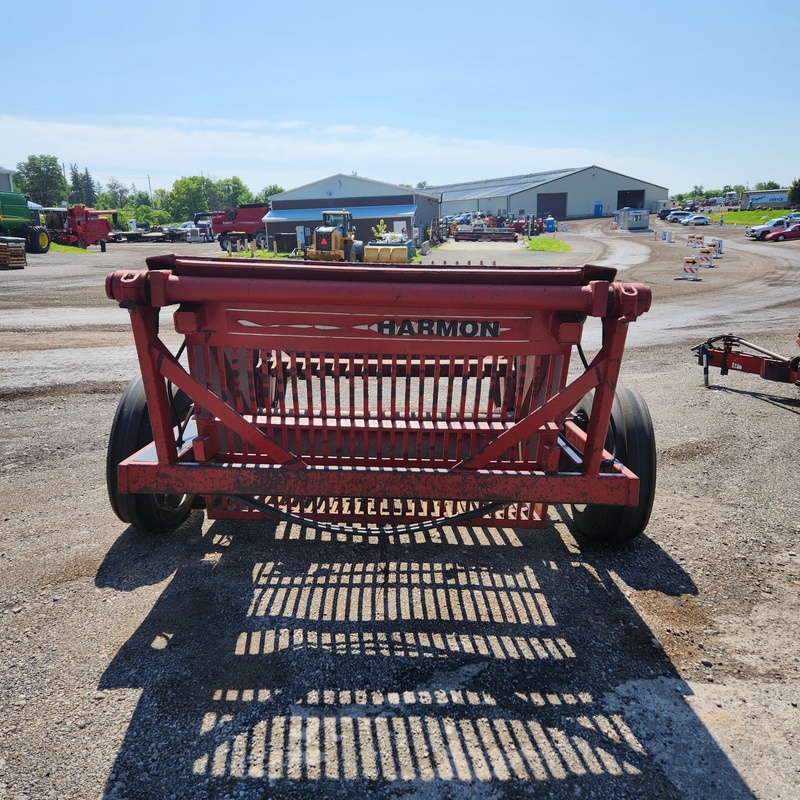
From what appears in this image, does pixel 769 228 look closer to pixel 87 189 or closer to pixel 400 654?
pixel 400 654

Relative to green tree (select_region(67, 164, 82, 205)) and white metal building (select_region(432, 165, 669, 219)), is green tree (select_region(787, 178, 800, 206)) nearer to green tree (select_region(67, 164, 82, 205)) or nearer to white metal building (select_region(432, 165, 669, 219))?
white metal building (select_region(432, 165, 669, 219))

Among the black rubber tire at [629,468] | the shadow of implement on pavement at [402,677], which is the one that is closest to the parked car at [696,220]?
the black rubber tire at [629,468]

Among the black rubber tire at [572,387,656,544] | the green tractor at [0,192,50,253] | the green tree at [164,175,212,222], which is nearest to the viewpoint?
the black rubber tire at [572,387,656,544]

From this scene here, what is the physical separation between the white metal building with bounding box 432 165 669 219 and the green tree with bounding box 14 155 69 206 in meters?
67.0

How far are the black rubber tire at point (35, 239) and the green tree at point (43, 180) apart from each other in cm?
7392

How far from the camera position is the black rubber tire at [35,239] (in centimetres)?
2883

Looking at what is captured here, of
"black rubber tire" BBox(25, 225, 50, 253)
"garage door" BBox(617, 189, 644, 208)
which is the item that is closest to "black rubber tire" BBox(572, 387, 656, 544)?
"black rubber tire" BBox(25, 225, 50, 253)

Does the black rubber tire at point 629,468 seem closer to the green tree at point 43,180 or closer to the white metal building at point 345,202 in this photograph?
the white metal building at point 345,202

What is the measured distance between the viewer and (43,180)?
93.7 m

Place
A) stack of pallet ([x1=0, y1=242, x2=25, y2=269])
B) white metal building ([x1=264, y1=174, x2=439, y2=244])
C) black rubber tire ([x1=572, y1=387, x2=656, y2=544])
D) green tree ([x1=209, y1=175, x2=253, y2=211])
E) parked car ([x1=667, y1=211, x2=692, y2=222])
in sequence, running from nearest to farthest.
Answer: black rubber tire ([x1=572, y1=387, x2=656, y2=544]) < stack of pallet ([x1=0, y1=242, x2=25, y2=269]) < white metal building ([x1=264, y1=174, x2=439, y2=244]) < parked car ([x1=667, y1=211, x2=692, y2=222]) < green tree ([x1=209, y1=175, x2=253, y2=211])

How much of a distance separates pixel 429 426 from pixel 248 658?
1.63 meters

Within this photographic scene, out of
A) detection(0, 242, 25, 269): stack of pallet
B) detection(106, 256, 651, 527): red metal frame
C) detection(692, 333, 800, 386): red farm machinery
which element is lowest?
detection(0, 242, 25, 269): stack of pallet

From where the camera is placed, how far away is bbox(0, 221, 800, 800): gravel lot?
232 cm

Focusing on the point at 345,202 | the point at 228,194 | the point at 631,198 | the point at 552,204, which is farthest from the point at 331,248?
the point at 228,194
